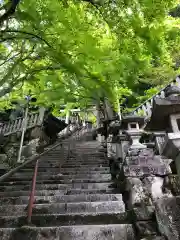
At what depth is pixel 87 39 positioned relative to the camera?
539cm

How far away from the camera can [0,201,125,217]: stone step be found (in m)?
4.37

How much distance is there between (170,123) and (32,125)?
39.5ft

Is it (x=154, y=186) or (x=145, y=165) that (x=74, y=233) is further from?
(x=145, y=165)

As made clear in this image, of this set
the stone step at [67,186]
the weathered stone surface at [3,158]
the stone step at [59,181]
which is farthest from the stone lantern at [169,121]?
the weathered stone surface at [3,158]

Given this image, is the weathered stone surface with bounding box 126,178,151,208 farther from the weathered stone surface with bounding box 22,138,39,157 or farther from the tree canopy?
the weathered stone surface with bounding box 22,138,39,157

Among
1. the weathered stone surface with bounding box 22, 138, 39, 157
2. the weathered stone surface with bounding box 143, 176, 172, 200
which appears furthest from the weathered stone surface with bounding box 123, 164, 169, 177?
the weathered stone surface with bounding box 22, 138, 39, 157

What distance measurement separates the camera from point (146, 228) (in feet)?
10.6

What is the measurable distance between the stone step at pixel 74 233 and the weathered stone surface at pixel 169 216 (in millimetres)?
684

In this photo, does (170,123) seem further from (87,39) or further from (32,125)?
(32,125)

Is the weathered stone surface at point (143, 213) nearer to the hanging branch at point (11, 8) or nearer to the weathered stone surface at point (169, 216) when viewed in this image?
the weathered stone surface at point (169, 216)

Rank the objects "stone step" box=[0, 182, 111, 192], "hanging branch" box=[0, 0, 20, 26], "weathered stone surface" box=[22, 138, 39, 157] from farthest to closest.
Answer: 1. "weathered stone surface" box=[22, 138, 39, 157]
2. "stone step" box=[0, 182, 111, 192]
3. "hanging branch" box=[0, 0, 20, 26]

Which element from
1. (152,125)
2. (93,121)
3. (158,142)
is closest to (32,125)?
(158,142)

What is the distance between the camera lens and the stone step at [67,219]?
3.81 m

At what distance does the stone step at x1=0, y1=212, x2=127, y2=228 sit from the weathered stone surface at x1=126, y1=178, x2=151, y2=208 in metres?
0.39
